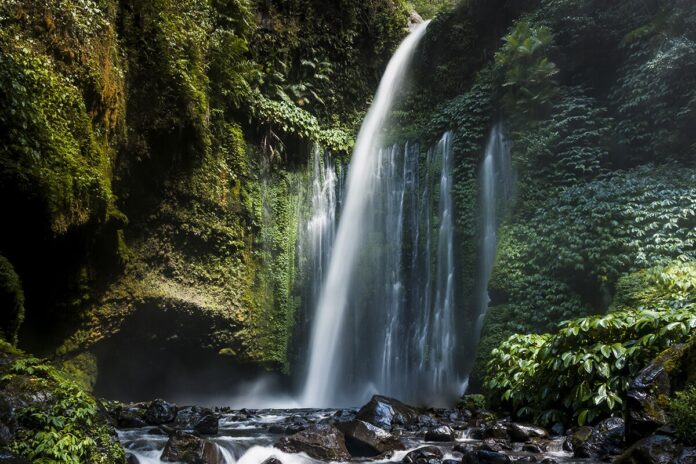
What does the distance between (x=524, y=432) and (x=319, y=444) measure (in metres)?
2.82

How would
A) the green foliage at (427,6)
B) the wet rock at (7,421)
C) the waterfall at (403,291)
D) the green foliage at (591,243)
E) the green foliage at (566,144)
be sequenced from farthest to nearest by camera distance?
the green foliage at (427,6), the waterfall at (403,291), the green foliage at (566,144), the green foliage at (591,243), the wet rock at (7,421)

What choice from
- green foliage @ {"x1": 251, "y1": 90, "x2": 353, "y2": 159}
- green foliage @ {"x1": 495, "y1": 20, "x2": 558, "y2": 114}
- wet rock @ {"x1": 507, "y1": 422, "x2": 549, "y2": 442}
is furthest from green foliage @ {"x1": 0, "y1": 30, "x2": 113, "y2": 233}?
green foliage @ {"x1": 495, "y1": 20, "x2": 558, "y2": 114}

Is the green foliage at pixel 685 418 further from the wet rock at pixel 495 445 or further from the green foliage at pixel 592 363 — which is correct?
the wet rock at pixel 495 445

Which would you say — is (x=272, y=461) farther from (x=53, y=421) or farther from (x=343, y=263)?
(x=343, y=263)

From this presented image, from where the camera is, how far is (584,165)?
12344 millimetres

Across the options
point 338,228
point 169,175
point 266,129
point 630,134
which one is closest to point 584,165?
point 630,134

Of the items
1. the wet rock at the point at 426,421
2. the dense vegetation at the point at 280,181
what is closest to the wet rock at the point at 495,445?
the dense vegetation at the point at 280,181

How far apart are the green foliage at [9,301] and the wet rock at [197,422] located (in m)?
2.90

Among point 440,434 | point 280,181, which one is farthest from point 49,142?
point 280,181

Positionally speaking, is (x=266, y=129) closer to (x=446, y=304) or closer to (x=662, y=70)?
(x=446, y=304)

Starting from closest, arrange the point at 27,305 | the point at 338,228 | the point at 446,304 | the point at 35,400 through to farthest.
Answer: the point at 35,400 < the point at 27,305 < the point at 446,304 < the point at 338,228

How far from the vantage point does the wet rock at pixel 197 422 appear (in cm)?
795

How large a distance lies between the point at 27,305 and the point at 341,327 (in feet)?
26.5

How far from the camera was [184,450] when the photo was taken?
6039 millimetres
